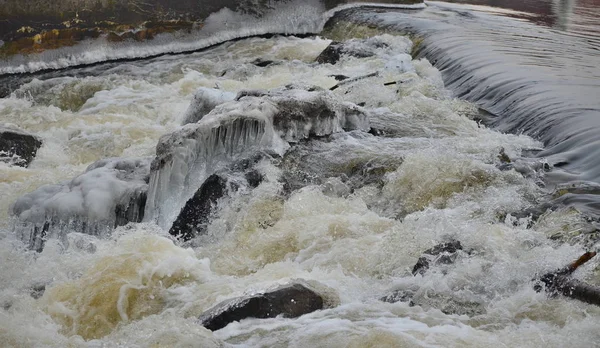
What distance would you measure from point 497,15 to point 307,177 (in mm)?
11856

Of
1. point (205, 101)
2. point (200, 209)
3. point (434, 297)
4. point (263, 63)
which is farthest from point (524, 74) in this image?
point (434, 297)

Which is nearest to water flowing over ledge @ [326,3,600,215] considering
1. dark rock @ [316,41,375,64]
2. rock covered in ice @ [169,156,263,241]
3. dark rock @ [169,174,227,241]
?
dark rock @ [316,41,375,64]

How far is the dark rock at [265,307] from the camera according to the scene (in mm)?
4312

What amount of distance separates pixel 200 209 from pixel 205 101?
241cm

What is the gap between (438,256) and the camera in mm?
5008

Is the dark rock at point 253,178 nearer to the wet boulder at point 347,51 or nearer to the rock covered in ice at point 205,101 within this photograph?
the rock covered in ice at point 205,101

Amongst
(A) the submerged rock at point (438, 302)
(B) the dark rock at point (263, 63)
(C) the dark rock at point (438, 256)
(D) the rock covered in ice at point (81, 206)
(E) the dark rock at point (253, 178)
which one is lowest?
(B) the dark rock at point (263, 63)

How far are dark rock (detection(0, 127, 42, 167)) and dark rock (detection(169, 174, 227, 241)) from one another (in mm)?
2619

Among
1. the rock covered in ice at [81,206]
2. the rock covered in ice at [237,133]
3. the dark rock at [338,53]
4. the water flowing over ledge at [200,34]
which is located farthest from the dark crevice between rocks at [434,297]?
the water flowing over ledge at [200,34]

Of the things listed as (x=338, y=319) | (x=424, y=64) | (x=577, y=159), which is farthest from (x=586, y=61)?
(x=338, y=319)

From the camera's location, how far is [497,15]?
1720cm

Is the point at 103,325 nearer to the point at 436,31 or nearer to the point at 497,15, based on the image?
the point at 436,31

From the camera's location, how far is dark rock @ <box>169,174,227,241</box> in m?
6.05

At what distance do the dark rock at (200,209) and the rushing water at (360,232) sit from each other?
4.2 inches
